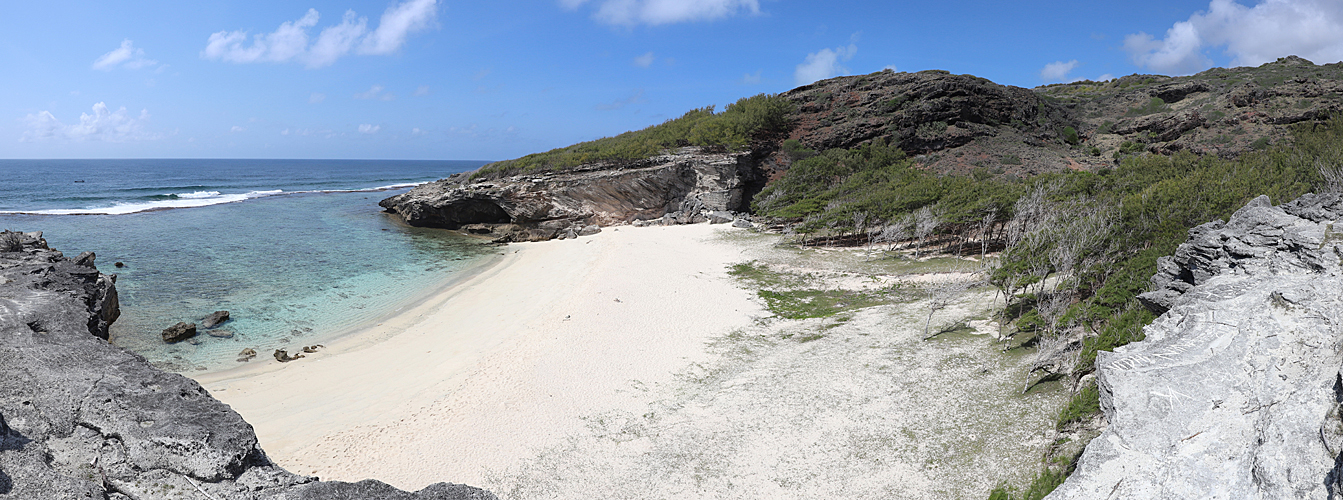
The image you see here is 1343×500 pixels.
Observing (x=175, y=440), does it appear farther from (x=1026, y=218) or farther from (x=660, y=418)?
(x=1026, y=218)

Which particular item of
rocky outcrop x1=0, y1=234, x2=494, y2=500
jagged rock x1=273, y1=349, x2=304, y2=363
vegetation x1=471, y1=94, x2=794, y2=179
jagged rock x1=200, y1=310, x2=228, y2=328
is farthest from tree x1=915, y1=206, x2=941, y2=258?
jagged rock x1=200, y1=310, x2=228, y2=328

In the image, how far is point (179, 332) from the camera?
59.5ft

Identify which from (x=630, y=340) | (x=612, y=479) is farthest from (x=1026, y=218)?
(x=612, y=479)

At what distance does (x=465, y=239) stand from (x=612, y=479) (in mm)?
33819

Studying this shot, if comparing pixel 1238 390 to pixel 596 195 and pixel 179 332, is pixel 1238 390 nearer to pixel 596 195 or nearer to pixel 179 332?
pixel 179 332

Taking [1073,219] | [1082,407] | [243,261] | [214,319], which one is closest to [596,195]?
[243,261]

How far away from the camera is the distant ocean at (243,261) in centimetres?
1912

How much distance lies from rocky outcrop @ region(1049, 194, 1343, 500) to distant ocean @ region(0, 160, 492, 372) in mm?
19795

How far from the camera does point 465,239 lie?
40438 mm

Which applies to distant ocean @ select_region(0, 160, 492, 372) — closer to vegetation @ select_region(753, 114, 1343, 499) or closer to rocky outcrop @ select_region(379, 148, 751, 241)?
rocky outcrop @ select_region(379, 148, 751, 241)

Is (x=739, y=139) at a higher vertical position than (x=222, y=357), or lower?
higher

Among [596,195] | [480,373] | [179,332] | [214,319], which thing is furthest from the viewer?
[596,195]

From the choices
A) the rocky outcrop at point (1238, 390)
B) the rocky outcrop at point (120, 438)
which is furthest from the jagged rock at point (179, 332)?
the rocky outcrop at point (1238, 390)

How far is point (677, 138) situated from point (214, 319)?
1358 inches
